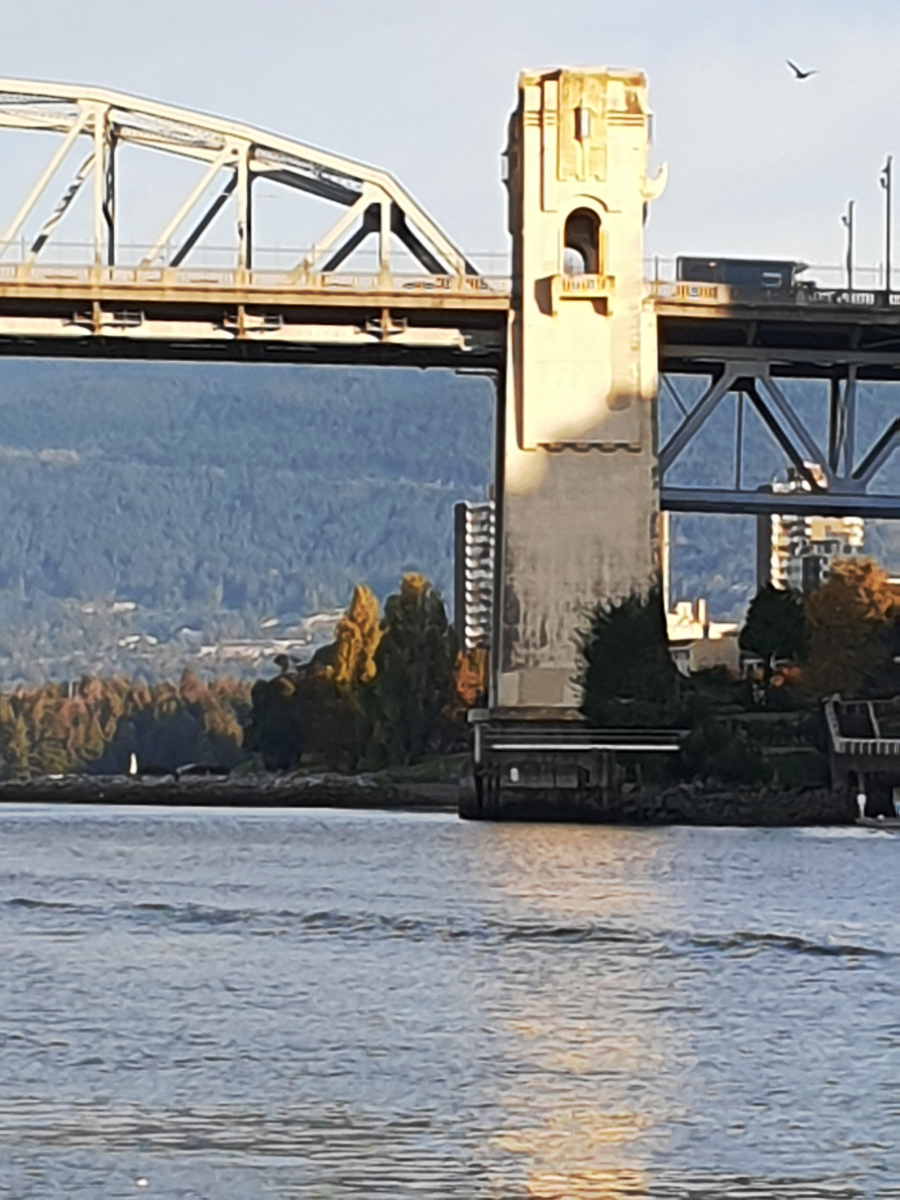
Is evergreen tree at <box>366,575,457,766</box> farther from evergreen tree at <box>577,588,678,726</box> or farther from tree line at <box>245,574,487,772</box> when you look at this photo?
evergreen tree at <box>577,588,678,726</box>

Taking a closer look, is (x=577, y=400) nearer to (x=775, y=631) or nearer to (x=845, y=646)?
(x=775, y=631)

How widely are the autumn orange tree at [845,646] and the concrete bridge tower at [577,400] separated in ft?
60.5

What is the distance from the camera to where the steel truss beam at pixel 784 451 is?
7750 centimetres

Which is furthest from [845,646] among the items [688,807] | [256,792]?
[256,792]

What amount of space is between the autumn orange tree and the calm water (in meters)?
40.5

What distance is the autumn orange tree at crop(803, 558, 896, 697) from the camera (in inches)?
3767

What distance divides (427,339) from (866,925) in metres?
36.6

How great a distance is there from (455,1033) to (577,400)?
46.6 metres

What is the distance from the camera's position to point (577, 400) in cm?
7538

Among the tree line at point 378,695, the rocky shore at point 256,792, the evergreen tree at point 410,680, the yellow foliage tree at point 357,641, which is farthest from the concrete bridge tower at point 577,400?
the yellow foliage tree at point 357,641

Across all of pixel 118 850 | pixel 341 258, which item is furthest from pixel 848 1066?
pixel 341 258

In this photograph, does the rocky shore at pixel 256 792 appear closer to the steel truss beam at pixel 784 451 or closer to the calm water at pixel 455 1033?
the steel truss beam at pixel 784 451

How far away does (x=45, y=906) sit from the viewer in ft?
154

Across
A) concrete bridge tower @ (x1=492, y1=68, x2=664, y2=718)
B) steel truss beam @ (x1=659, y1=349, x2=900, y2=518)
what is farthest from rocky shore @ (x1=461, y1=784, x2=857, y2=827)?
steel truss beam @ (x1=659, y1=349, x2=900, y2=518)
